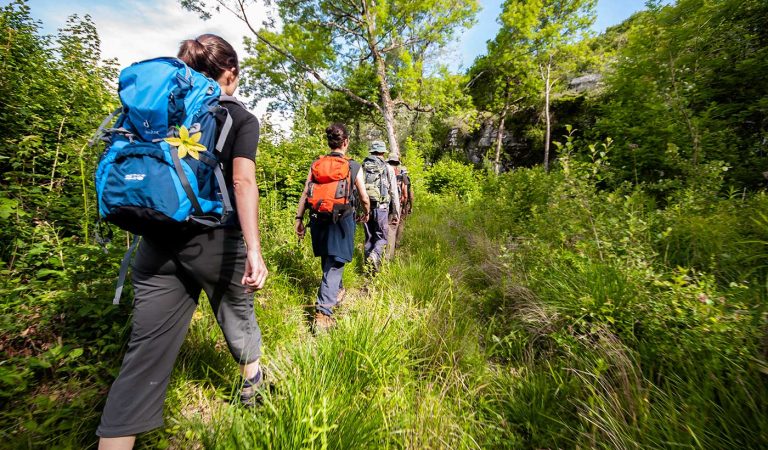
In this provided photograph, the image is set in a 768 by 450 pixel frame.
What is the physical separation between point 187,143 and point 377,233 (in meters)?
3.06

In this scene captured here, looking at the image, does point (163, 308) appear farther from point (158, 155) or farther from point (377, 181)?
point (377, 181)

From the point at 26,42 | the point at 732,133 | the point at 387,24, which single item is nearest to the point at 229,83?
the point at 26,42

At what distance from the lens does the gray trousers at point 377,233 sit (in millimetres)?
3924

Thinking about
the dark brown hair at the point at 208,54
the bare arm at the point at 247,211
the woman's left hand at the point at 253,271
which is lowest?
the woman's left hand at the point at 253,271

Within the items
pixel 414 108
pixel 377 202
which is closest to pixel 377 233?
pixel 377 202

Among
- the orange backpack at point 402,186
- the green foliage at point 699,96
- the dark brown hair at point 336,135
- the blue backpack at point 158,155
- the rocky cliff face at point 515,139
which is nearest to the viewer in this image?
the blue backpack at point 158,155

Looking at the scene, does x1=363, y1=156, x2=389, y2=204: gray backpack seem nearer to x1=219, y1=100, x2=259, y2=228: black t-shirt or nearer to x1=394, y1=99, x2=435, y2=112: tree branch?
x1=219, y1=100, x2=259, y2=228: black t-shirt

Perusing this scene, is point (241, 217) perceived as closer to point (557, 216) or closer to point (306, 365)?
point (306, 365)

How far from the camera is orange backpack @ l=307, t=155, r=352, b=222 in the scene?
2551 millimetres

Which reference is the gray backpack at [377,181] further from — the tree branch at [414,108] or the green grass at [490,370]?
the tree branch at [414,108]

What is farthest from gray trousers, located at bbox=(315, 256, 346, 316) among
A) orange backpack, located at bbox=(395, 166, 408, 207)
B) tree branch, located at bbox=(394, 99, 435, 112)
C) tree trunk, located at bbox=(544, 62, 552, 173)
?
tree trunk, located at bbox=(544, 62, 552, 173)

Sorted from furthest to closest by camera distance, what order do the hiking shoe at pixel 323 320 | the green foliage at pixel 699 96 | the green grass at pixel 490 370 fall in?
the green foliage at pixel 699 96
the hiking shoe at pixel 323 320
the green grass at pixel 490 370

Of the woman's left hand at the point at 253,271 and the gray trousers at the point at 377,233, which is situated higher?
the woman's left hand at the point at 253,271

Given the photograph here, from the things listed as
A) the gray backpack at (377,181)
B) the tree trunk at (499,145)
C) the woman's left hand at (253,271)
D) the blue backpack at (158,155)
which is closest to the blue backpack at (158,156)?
the blue backpack at (158,155)
